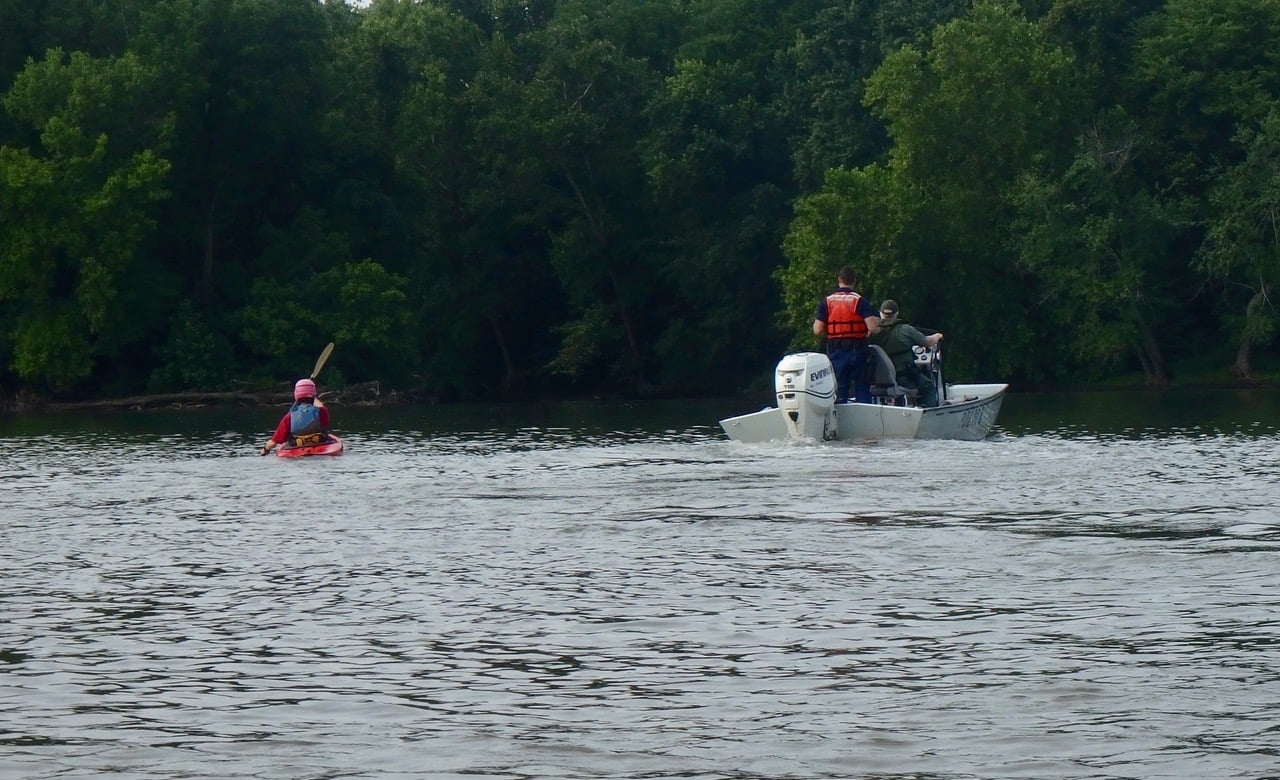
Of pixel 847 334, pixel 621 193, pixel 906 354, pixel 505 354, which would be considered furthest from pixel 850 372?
pixel 505 354

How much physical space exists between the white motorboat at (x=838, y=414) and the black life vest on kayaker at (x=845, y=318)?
2.30 feet

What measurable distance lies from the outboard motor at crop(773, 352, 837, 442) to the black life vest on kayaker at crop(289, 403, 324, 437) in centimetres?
654

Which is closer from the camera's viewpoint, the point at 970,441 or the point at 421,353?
the point at 970,441

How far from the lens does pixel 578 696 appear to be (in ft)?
29.9

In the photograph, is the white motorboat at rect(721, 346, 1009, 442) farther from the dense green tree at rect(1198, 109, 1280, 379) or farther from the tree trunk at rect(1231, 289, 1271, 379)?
the dense green tree at rect(1198, 109, 1280, 379)

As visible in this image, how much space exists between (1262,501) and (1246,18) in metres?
45.2

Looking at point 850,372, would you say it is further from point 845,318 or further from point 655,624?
point 655,624

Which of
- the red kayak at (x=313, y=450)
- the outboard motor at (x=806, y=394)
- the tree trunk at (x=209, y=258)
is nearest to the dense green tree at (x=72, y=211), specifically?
the tree trunk at (x=209, y=258)

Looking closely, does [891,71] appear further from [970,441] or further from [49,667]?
[49,667]

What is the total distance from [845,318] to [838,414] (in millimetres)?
1974

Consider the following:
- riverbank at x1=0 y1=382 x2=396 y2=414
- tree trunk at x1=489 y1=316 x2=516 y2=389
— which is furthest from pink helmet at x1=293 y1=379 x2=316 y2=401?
tree trunk at x1=489 y1=316 x2=516 y2=389

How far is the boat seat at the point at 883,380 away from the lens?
90.1ft

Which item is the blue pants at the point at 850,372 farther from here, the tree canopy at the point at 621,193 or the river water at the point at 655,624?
the tree canopy at the point at 621,193

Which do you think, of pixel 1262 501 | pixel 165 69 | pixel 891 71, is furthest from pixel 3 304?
pixel 1262 501
